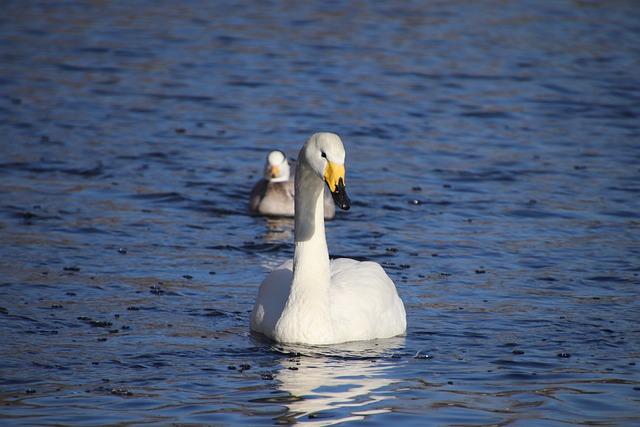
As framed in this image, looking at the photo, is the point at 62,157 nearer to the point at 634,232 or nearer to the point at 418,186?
the point at 418,186

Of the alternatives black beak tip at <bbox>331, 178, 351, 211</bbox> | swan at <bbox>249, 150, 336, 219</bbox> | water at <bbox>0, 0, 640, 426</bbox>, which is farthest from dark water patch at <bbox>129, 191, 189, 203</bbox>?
black beak tip at <bbox>331, 178, 351, 211</bbox>

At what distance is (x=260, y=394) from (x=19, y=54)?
16.6 m

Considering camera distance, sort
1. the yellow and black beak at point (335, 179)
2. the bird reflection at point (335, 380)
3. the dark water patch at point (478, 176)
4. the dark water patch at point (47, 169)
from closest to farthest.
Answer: the bird reflection at point (335, 380) → the yellow and black beak at point (335, 179) → the dark water patch at point (47, 169) → the dark water patch at point (478, 176)

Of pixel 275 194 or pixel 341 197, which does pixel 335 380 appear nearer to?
pixel 341 197

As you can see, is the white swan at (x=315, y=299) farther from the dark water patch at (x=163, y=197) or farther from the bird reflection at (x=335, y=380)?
the dark water patch at (x=163, y=197)

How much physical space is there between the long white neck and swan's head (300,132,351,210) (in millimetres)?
310

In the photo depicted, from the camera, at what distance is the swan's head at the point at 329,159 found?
28.3 feet

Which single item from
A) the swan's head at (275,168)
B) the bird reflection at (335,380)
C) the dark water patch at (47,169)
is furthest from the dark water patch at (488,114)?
the bird reflection at (335,380)

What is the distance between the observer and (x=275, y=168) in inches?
602

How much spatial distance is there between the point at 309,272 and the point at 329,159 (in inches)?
43.7

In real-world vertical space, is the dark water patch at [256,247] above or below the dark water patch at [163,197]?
below

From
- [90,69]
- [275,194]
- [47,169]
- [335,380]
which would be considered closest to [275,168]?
[275,194]

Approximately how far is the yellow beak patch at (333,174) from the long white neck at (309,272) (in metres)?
0.47

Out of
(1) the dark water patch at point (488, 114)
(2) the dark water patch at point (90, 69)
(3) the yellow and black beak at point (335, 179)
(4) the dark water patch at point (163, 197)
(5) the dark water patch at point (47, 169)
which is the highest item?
(2) the dark water patch at point (90, 69)
